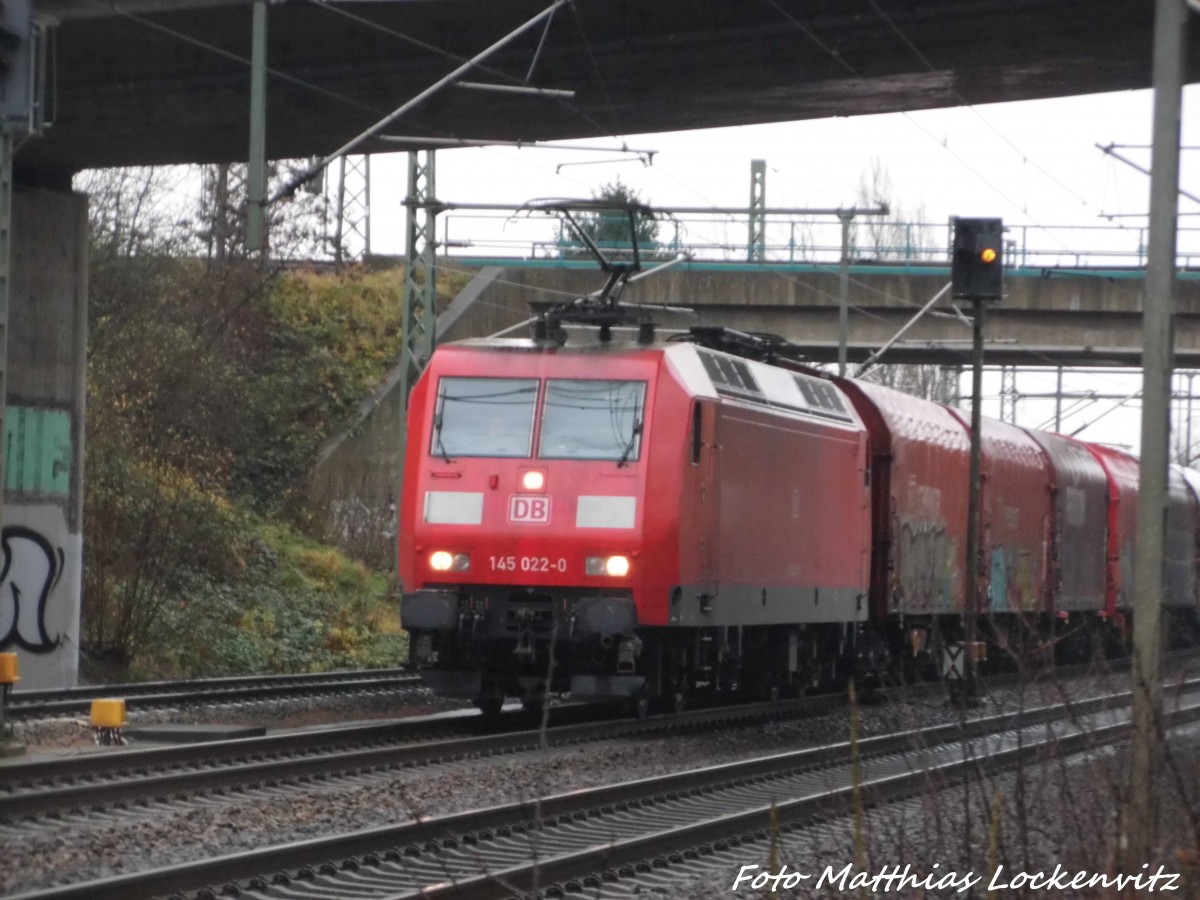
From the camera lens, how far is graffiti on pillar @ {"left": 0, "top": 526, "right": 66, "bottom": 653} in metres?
19.1

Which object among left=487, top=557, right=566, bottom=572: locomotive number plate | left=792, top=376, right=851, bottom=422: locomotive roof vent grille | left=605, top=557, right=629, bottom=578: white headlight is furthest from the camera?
left=792, top=376, right=851, bottom=422: locomotive roof vent grille

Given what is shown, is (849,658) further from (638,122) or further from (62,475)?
(62,475)

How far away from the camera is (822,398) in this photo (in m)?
18.7

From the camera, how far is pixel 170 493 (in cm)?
2609

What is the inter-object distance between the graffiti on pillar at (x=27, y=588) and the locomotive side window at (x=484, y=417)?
612 cm

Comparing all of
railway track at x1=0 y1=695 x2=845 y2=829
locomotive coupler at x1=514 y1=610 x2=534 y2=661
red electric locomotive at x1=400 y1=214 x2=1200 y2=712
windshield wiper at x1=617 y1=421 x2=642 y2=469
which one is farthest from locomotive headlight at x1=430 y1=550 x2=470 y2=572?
windshield wiper at x1=617 y1=421 x2=642 y2=469

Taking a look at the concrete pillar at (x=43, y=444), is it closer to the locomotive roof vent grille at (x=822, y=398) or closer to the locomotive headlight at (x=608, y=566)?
the locomotive headlight at (x=608, y=566)

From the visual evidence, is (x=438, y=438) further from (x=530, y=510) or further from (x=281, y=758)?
(x=281, y=758)

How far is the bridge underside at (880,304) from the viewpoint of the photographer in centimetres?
3747

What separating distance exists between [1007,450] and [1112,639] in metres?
8.26

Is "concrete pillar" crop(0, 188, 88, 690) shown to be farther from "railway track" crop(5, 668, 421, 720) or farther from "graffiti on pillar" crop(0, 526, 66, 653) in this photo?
"railway track" crop(5, 668, 421, 720)

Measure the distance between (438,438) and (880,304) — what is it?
24.3 m

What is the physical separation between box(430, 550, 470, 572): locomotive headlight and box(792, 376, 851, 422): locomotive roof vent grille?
4.69 meters

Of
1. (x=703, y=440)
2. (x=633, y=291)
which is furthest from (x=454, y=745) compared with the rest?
(x=633, y=291)
